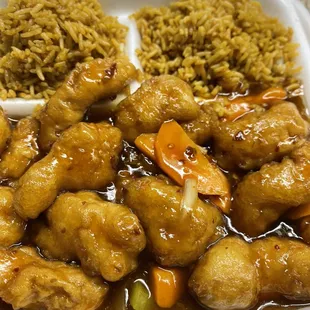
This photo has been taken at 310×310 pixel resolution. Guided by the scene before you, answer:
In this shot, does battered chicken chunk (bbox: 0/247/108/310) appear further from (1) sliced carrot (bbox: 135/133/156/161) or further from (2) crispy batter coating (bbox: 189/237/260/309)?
(1) sliced carrot (bbox: 135/133/156/161)

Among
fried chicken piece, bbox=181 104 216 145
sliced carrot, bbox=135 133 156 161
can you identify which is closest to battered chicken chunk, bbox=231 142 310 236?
fried chicken piece, bbox=181 104 216 145

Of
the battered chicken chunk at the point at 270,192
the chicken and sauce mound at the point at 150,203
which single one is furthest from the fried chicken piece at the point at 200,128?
the battered chicken chunk at the point at 270,192

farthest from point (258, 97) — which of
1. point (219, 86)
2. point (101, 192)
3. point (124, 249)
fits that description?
point (124, 249)

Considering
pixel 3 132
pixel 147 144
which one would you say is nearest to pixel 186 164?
pixel 147 144

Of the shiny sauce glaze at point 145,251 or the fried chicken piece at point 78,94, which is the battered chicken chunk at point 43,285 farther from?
the fried chicken piece at point 78,94

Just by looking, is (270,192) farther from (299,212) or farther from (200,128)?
(200,128)

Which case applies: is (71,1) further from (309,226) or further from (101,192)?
(309,226)
